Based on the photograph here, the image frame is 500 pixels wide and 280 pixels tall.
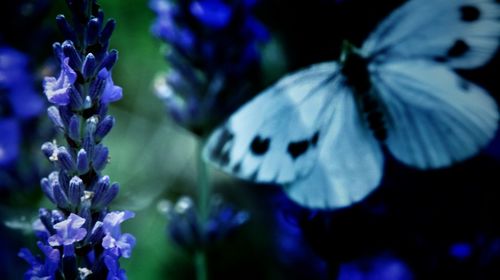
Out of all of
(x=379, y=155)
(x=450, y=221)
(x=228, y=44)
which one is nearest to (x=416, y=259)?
(x=450, y=221)

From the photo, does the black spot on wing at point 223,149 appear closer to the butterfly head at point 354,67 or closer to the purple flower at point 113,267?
the butterfly head at point 354,67

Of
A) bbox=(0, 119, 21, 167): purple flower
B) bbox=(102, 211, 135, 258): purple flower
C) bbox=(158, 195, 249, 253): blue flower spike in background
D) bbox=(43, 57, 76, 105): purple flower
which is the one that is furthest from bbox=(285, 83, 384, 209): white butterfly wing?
bbox=(0, 119, 21, 167): purple flower

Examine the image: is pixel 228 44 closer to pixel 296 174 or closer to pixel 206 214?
pixel 206 214

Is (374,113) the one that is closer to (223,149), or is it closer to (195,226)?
(223,149)

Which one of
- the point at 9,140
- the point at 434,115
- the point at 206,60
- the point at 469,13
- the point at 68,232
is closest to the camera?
the point at 68,232

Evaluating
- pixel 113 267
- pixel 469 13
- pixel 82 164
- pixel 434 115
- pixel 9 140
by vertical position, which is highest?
pixel 9 140

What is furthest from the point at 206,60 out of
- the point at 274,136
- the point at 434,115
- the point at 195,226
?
the point at 434,115

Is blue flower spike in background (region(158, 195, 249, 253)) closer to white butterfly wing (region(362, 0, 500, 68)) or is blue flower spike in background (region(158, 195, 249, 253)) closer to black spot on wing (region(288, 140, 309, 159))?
black spot on wing (region(288, 140, 309, 159))
